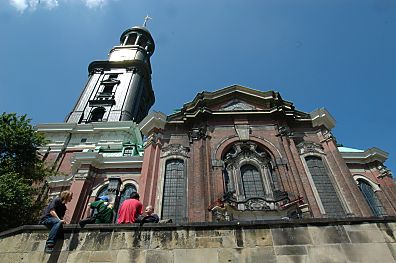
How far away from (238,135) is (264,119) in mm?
2684

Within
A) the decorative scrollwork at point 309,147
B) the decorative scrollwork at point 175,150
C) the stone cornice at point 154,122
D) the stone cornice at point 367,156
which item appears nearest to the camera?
the decorative scrollwork at point 175,150

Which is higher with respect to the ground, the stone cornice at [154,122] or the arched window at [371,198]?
the stone cornice at [154,122]

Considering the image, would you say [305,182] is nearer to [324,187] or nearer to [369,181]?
[324,187]

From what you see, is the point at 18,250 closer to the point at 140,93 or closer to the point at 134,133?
the point at 134,133

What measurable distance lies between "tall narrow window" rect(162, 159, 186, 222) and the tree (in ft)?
22.4

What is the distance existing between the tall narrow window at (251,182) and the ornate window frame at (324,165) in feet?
9.98

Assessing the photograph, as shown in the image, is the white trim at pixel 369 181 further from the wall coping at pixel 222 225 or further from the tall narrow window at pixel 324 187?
the wall coping at pixel 222 225

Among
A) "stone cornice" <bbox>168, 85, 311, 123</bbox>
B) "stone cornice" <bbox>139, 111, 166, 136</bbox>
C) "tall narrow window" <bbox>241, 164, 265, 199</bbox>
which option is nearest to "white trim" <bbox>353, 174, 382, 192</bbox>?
"stone cornice" <bbox>168, 85, 311, 123</bbox>

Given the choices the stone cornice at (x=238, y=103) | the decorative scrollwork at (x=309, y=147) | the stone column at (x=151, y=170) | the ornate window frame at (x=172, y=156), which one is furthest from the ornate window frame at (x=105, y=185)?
the decorative scrollwork at (x=309, y=147)

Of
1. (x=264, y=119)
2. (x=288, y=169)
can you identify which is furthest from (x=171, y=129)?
(x=288, y=169)

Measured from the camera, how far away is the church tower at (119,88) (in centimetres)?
3509

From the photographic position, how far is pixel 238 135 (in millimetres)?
19578

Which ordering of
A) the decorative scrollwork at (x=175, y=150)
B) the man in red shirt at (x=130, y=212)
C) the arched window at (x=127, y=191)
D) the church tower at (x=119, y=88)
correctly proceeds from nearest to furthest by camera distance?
the man in red shirt at (x=130, y=212) < the decorative scrollwork at (x=175, y=150) < the arched window at (x=127, y=191) < the church tower at (x=119, y=88)

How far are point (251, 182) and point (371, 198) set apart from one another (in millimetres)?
8968
